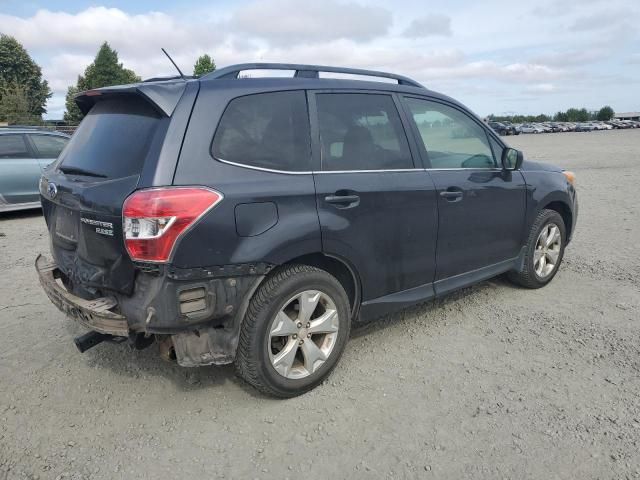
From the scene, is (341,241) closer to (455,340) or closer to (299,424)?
(299,424)

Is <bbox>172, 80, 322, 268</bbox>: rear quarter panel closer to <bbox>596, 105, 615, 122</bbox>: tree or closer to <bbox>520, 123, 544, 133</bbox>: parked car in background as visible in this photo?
<bbox>520, 123, 544, 133</bbox>: parked car in background

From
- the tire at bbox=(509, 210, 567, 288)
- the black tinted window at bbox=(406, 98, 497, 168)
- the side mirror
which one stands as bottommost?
the tire at bbox=(509, 210, 567, 288)

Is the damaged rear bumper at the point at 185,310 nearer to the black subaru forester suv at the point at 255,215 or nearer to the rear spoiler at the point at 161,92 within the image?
the black subaru forester suv at the point at 255,215

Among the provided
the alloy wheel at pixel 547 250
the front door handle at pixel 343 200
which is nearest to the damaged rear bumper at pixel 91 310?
the front door handle at pixel 343 200

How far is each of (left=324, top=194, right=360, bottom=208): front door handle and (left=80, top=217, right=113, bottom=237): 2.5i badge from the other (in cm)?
119

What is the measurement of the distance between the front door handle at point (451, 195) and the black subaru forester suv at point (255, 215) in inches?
0.6

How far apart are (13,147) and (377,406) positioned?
28.1 ft

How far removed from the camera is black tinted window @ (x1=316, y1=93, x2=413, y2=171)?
3.19m

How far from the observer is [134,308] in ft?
8.80

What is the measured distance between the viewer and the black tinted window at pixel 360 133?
3.19 m

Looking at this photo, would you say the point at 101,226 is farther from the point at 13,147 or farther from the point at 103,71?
the point at 103,71

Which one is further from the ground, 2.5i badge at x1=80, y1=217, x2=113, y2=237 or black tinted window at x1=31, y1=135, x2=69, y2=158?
2.5i badge at x1=80, y1=217, x2=113, y2=237

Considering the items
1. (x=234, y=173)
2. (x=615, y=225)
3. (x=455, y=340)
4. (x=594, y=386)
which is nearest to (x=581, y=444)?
(x=594, y=386)

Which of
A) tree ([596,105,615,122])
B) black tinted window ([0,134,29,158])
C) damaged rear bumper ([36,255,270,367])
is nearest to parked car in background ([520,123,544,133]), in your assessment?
tree ([596,105,615,122])
